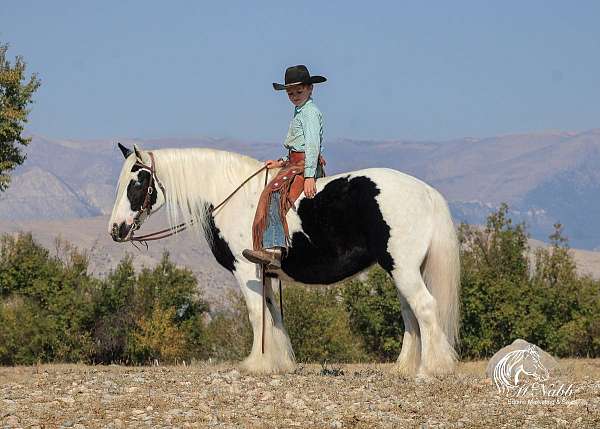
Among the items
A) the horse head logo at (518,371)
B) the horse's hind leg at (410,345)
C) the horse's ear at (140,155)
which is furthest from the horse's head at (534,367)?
the horse's ear at (140,155)

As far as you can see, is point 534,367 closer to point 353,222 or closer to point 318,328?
point 353,222

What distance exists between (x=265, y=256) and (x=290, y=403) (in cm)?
270

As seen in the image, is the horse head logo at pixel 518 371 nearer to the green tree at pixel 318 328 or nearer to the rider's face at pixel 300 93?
the rider's face at pixel 300 93

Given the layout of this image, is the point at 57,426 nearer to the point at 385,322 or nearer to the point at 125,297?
the point at 385,322

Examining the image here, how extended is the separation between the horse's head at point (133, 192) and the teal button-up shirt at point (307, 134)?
6.17 ft

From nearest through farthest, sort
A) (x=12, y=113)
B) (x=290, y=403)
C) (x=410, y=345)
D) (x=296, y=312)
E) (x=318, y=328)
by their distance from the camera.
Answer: (x=290, y=403) < (x=410, y=345) < (x=12, y=113) < (x=318, y=328) < (x=296, y=312)

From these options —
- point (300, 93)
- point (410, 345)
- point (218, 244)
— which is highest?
point (300, 93)

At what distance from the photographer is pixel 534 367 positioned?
10.6m

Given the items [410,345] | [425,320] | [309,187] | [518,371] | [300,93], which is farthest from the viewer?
[300,93]

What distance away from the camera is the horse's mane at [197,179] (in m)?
11.7

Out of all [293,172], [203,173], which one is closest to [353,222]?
[293,172]

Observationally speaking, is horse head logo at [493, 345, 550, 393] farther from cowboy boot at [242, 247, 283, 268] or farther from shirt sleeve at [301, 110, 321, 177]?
shirt sleeve at [301, 110, 321, 177]

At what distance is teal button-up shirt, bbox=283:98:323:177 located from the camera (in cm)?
1092

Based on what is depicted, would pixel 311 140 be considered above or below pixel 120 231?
above
